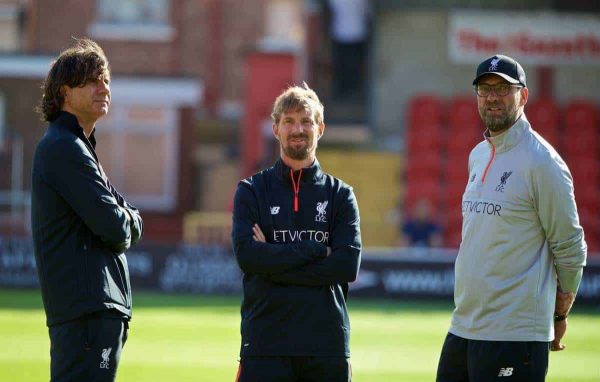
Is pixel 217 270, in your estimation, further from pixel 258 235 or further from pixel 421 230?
pixel 258 235

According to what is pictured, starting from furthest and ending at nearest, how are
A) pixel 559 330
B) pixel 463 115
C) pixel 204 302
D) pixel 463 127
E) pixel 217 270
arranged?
pixel 463 115 → pixel 463 127 → pixel 217 270 → pixel 204 302 → pixel 559 330

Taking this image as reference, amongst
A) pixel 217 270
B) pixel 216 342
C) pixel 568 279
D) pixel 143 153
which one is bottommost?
pixel 217 270

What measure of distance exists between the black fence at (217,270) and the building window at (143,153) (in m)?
6.88

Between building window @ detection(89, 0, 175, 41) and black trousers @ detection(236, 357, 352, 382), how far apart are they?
894 inches

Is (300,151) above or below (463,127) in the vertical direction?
above

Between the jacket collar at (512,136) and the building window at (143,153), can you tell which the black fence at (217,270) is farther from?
the jacket collar at (512,136)

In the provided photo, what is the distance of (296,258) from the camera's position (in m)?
5.04

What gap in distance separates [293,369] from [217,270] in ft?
42.0

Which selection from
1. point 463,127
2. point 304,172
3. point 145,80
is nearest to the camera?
point 304,172

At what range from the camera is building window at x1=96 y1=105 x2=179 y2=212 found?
24750mm

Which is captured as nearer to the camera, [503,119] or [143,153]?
[503,119]

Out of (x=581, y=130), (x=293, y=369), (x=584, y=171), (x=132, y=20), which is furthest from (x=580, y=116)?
(x=293, y=369)

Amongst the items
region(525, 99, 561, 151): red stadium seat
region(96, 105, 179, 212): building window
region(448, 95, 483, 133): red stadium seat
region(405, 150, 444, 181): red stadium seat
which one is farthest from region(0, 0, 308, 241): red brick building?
region(525, 99, 561, 151): red stadium seat

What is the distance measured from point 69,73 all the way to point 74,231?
75 cm
